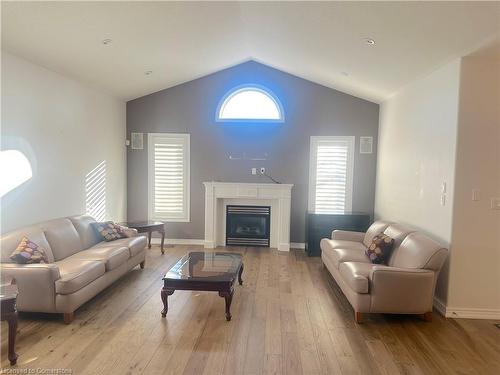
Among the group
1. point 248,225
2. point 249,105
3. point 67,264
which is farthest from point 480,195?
point 67,264

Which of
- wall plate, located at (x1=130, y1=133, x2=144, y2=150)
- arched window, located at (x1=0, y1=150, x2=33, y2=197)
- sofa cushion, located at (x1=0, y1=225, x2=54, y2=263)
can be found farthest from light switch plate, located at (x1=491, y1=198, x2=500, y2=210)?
wall plate, located at (x1=130, y1=133, x2=144, y2=150)

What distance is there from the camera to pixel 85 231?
4590 mm

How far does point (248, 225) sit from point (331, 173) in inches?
72.5

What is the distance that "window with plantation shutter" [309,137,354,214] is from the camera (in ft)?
21.0

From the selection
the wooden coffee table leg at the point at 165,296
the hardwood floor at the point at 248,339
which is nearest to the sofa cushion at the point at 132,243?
the hardwood floor at the point at 248,339

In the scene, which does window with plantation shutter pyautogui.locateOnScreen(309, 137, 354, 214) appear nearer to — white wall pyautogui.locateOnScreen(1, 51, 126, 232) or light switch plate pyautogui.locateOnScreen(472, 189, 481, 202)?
light switch plate pyautogui.locateOnScreen(472, 189, 481, 202)

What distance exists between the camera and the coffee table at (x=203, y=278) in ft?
11.1

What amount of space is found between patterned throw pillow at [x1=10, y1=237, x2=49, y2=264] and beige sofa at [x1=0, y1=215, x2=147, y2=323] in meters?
0.07

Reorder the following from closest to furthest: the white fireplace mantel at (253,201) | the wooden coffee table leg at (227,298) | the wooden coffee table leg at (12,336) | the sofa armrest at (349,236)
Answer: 1. the wooden coffee table leg at (12,336)
2. the wooden coffee table leg at (227,298)
3. the sofa armrest at (349,236)
4. the white fireplace mantel at (253,201)

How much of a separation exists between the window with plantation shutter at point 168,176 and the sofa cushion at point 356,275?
362 centimetres

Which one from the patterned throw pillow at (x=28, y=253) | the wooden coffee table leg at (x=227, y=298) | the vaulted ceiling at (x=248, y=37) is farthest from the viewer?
the wooden coffee table leg at (x=227, y=298)

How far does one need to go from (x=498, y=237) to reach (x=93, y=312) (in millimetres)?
4191

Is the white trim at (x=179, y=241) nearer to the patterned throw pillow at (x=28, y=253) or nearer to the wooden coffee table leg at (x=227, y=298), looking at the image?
the patterned throw pillow at (x=28, y=253)

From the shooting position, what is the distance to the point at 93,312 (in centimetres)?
356
